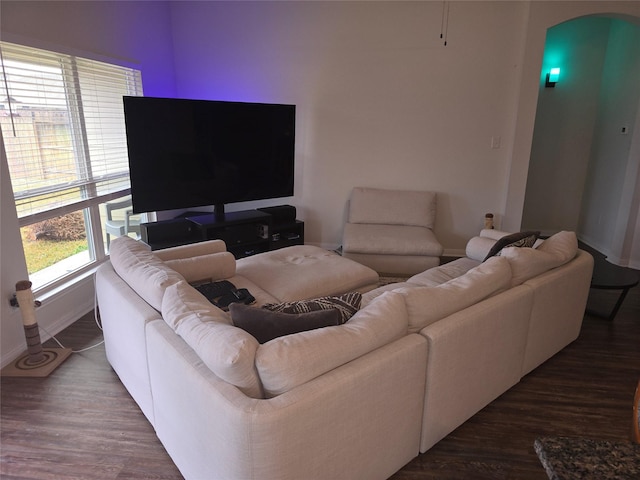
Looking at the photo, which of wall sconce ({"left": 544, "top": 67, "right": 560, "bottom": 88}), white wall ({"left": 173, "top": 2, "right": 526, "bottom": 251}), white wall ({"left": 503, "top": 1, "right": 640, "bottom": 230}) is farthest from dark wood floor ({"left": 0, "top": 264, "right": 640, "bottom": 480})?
wall sconce ({"left": 544, "top": 67, "right": 560, "bottom": 88})

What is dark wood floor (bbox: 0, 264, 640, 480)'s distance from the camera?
1.86m

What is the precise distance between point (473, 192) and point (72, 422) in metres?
4.06

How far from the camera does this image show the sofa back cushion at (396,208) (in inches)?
175

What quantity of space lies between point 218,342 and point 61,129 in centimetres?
263

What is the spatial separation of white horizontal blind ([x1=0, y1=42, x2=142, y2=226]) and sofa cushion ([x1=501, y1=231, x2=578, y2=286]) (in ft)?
9.91

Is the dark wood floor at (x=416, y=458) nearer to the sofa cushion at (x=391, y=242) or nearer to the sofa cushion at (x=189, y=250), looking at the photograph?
the sofa cushion at (x=189, y=250)

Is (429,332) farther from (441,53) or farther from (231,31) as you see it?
(231,31)

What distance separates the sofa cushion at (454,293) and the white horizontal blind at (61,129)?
2563 millimetres

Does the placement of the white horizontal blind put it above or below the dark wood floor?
above

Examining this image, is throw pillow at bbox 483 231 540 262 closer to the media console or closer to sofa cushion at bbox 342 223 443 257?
sofa cushion at bbox 342 223 443 257

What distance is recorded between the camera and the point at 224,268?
9.15 ft

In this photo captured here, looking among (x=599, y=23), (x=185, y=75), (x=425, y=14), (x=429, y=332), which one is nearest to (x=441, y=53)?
(x=425, y=14)

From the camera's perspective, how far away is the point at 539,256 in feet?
7.76

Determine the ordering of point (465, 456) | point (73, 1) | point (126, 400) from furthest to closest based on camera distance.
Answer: point (73, 1), point (126, 400), point (465, 456)
